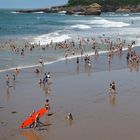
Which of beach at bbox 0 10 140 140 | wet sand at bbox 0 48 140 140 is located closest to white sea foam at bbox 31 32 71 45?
beach at bbox 0 10 140 140

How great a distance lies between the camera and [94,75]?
35.2 meters

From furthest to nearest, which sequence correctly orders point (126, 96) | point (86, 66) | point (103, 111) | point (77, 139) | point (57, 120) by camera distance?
point (86, 66) → point (126, 96) → point (103, 111) → point (57, 120) → point (77, 139)

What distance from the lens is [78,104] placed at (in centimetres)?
2539

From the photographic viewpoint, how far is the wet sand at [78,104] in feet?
66.2

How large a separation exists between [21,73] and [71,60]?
30.2ft

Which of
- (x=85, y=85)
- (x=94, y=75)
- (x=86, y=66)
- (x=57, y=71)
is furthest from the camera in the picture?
(x=86, y=66)

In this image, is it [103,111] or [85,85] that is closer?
[103,111]

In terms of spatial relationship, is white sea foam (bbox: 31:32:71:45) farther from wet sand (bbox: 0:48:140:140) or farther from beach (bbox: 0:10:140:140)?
wet sand (bbox: 0:48:140:140)

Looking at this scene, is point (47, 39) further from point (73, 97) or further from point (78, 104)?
point (78, 104)

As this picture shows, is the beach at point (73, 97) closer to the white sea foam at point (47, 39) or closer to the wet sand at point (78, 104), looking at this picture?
the wet sand at point (78, 104)

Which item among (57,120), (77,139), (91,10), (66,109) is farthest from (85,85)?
(91,10)

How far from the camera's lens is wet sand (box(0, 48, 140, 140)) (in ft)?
66.2

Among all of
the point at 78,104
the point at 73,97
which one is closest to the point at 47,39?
the point at 73,97

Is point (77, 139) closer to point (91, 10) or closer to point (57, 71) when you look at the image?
point (57, 71)
